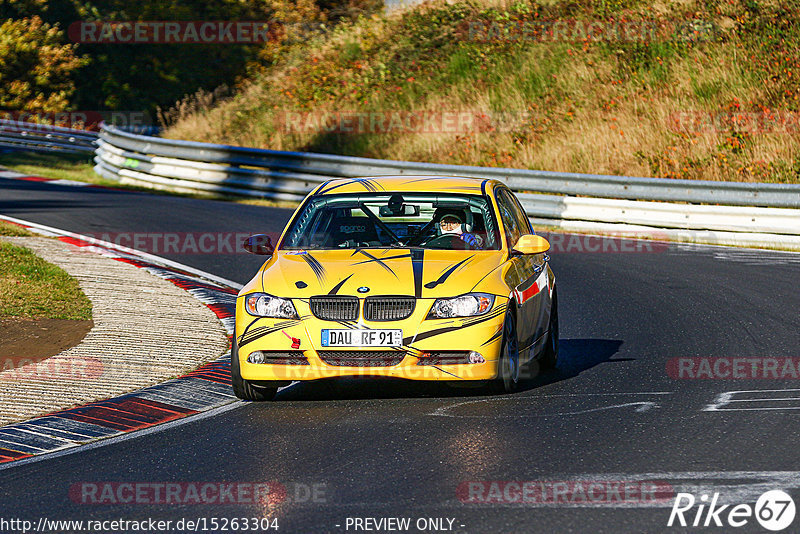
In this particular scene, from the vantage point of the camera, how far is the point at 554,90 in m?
29.8

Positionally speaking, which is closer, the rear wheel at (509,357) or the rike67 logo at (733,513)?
the rike67 logo at (733,513)

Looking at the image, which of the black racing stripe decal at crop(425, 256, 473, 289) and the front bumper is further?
the black racing stripe decal at crop(425, 256, 473, 289)

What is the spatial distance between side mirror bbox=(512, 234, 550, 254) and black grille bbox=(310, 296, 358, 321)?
1471 mm

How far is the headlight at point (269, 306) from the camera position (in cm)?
839

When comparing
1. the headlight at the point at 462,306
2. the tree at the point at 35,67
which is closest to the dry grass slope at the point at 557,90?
the tree at the point at 35,67

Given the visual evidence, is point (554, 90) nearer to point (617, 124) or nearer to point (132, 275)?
point (617, 124)

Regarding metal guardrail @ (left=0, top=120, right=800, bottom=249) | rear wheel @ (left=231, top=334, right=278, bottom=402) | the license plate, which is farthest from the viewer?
metal guardrail @ (left=0, top=120, right=800, bottom=249)

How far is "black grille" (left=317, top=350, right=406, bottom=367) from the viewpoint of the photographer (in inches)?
323

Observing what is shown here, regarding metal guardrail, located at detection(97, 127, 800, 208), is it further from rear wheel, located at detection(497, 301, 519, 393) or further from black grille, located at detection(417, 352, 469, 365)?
black grille, located at detection(417, 352, 469, 365)

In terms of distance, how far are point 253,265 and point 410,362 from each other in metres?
8.32

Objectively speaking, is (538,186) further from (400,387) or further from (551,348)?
(400,387)

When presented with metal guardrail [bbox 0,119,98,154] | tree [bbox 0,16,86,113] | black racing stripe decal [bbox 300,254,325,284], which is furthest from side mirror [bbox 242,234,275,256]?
tree [bbox 0,16,86,113]

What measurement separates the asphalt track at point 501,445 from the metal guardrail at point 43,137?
30629 millimetres

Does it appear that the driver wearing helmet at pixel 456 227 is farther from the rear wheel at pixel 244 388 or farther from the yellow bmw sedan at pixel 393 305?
the rear wheel at pixel 244 388
